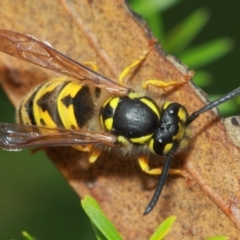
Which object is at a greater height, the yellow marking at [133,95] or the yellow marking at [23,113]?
the yellow marking at [23,113]

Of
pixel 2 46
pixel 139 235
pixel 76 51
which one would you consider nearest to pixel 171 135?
pixel 139 235

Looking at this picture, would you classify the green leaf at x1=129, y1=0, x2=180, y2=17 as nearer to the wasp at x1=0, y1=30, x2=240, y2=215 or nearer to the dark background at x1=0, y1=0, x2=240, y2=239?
the wasp at x1=0, y1=30, x2=240, y2=215

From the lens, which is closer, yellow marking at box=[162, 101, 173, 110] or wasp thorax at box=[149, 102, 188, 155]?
wasp thorax at box=[149, 102, 188, 155]

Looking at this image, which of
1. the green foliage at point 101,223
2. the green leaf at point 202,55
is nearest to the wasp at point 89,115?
the green leaf at point 202,55

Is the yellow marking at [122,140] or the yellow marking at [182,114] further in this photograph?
the yellow marking at [122,140]

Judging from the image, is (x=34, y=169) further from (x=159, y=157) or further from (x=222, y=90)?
(x=222, y=90)

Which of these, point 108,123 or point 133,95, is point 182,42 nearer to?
point 133,95

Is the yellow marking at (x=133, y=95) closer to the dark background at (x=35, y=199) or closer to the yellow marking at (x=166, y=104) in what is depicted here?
the yellow marking at (x=166, y=104)

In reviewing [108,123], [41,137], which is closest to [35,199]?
[41,137]

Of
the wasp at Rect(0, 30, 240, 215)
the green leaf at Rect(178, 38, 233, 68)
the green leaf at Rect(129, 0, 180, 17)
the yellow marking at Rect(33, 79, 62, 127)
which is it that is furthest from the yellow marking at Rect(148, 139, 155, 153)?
the green leaf at Rect(129, 0, 180, 17)
